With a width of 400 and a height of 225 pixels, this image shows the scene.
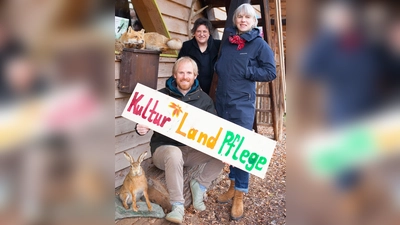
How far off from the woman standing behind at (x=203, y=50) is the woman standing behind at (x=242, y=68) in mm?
393

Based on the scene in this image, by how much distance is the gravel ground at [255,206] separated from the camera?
2.55m

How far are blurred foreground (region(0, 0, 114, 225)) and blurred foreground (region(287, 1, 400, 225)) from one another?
438 millimetres

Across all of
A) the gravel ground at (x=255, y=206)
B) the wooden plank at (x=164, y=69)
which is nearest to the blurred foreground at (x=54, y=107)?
the gravel ground at (x=255, y=206)

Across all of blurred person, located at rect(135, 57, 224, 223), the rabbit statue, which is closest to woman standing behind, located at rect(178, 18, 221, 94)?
blurred person, located at rect(135, 57, 224, 223)

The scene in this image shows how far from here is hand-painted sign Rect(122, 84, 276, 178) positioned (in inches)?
78.4

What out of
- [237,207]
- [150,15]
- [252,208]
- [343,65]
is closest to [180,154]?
[237,207]

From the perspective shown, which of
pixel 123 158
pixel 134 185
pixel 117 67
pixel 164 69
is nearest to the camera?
pixel 134 185

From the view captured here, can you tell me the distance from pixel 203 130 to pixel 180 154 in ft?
1.06

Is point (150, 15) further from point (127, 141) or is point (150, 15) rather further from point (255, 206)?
point (255, 206)

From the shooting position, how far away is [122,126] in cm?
281

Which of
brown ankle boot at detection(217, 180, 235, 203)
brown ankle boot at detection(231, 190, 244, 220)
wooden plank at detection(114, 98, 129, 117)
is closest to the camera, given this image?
brown ankle boot at detection(231, 190, 244, 220)

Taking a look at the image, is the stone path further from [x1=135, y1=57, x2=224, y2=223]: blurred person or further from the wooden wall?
the wooden wall

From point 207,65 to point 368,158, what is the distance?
2.30 m

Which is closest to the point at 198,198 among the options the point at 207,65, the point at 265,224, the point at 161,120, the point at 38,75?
the point at 265,224
